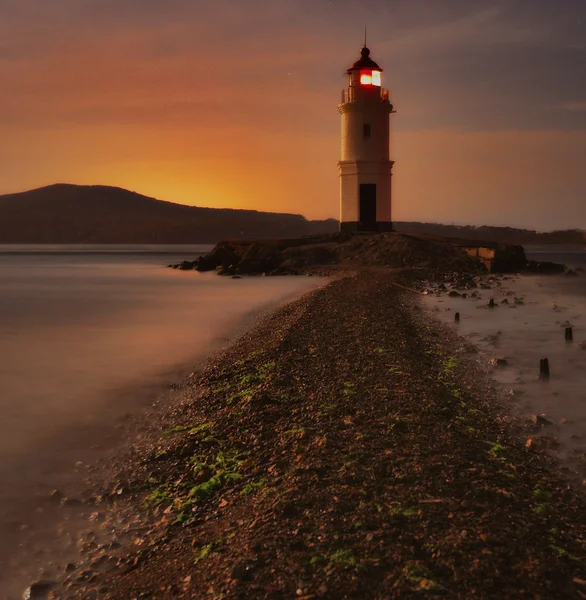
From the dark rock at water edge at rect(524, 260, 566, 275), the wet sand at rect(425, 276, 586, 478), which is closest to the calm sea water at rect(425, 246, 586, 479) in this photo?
the wet sand at rect(425, 276, 586, 478)

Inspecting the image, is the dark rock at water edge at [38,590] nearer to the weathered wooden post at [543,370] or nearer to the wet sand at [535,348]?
the wet sand at [535,348]

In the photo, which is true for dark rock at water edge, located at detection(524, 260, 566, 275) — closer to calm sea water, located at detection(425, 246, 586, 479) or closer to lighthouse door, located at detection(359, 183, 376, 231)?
lighthouse door, located at detection(359, 183, 376, 231)

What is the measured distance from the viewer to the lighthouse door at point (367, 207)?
33219 mm

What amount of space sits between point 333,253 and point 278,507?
29.4 metres

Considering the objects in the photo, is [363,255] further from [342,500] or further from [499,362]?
[342,500]

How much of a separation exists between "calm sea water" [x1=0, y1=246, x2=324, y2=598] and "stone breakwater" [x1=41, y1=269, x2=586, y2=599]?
0.84 m

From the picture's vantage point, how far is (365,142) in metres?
33.0

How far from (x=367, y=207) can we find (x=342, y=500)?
101 ft

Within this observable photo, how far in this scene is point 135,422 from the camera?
7152 millimetres

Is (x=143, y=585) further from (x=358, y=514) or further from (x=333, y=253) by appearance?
(x=333, y=253)

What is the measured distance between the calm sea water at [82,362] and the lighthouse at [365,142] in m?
8.71

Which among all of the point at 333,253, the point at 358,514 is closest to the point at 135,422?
the point at 358,514

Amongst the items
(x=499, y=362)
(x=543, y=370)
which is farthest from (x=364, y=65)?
(x=543, y=370)

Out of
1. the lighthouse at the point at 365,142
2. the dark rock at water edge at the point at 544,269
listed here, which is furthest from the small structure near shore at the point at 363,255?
the lighthouse at the point at 365,142
